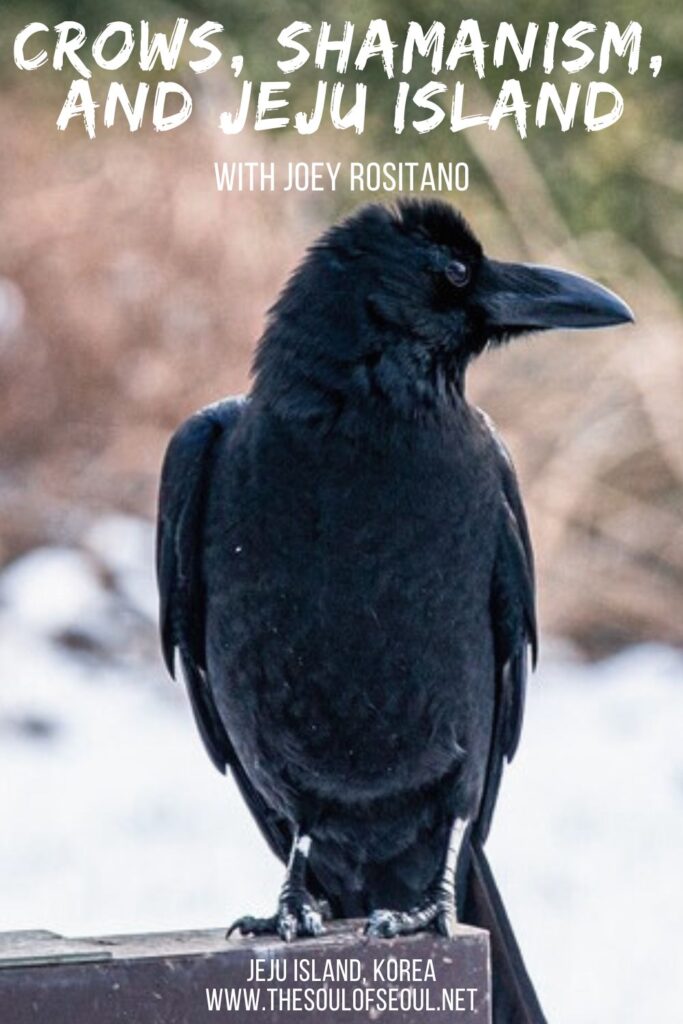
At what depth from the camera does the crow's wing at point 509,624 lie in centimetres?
394

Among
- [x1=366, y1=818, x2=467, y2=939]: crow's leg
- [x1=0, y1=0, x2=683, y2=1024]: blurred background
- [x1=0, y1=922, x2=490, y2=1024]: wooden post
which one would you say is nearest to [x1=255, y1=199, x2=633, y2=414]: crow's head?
[x1=366, y1=818, x2=467, y2=939]: crow's leg

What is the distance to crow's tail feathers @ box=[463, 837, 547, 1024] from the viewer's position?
10.8 feet

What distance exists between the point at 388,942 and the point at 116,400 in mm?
7319

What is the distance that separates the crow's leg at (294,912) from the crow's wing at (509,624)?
12.9 inches

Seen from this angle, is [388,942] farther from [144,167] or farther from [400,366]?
[144,167]

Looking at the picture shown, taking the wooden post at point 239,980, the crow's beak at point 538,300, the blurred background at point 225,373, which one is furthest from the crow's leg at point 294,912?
the blurred background at point 225,373

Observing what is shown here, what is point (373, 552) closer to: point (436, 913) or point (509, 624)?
point (509, 624)

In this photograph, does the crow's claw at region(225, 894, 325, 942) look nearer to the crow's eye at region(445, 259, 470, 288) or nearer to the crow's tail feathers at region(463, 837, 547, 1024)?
the crow's tail feathers at region(463, 837, 547, 1024)

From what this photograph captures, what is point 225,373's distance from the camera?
32.1 ft

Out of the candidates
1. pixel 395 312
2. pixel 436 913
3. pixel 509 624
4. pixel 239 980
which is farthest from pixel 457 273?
pixel 239 980

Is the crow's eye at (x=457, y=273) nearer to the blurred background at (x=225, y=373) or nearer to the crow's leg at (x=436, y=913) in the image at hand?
the crow's leg at (x=436, y=913)

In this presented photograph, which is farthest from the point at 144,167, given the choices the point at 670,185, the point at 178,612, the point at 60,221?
the point at 178,612

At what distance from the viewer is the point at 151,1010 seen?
2568 millimetres

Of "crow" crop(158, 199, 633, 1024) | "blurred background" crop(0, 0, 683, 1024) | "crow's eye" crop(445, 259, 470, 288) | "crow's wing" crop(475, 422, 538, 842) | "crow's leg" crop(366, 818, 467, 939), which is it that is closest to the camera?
"crow's leg" crop(366, 818, 467, 939)
